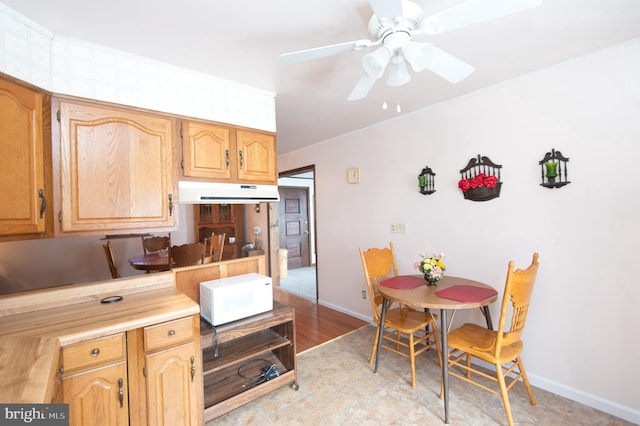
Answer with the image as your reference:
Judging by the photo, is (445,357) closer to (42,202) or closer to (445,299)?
(445,299)

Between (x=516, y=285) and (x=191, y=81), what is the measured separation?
257cm

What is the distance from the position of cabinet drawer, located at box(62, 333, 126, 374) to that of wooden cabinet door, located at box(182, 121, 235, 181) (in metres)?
1.11

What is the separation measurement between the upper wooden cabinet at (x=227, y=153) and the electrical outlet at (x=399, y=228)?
147 cm

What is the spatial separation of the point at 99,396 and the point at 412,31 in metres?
2.19

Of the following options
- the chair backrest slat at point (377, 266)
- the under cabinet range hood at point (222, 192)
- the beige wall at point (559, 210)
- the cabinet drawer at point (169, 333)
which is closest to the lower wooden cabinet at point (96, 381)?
the cabinet drawer at point (169, 333)

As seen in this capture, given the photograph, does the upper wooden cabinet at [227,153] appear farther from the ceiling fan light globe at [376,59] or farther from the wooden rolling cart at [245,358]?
the ceiling fan light globe at [376,59]

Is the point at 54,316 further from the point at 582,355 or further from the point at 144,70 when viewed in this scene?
the point at 582,355

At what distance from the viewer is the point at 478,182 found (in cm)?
234

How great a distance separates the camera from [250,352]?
76.6 inches

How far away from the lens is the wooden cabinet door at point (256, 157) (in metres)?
2.23

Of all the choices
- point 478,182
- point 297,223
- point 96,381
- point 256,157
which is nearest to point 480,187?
point 478,182

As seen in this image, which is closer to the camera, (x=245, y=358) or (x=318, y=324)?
(x=245, y=358)

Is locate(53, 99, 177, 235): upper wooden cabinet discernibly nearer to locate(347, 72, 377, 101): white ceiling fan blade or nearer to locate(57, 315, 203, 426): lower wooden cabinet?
locate(57, 315, 203, 426): lower wooden cabinet

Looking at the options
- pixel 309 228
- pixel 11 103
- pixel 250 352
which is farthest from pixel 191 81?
pixel 309 228
